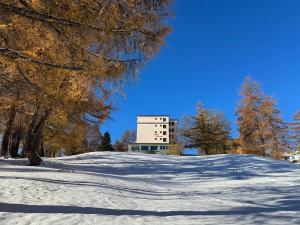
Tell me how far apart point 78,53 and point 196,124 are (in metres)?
35.3

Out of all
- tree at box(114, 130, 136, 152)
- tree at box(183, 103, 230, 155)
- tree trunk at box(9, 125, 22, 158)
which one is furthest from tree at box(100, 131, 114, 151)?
tree trunk at box(9, 125, 22, 158)

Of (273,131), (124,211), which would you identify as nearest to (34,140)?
(124,211)

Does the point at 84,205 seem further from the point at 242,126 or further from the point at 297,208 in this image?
the point at 242,126

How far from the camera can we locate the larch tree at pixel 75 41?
7000mm

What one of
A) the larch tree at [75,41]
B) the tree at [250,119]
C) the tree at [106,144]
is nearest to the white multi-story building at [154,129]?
the tree at [106,144]

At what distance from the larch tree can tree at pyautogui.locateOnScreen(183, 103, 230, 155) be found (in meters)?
32.2

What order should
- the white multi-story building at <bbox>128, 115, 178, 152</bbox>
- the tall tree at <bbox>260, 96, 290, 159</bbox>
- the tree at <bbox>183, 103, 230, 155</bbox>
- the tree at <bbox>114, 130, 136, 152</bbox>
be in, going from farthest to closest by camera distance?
the white multi-story building at <bbox>128, 115, 178, 152</bbox>
the tree at <bbox>114, 130, 136, 152</bbox>
the tree at <bbox>183, 103, 230, 155</bbox>
the tall tree at <bbox>260, 96, 290, 159</bbox>

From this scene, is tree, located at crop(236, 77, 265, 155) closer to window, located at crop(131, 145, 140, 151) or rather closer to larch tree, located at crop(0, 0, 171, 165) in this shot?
larch tree, located at crop(0, 0, 171, 165)

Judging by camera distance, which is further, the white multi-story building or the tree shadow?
the white multi-story building

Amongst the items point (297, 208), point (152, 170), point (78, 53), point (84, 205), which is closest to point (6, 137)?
point (152, 170)

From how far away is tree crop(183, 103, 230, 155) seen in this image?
134 feet

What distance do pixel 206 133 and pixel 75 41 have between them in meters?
34.5

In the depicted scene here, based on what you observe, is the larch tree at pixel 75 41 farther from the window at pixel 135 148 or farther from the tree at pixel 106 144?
the window at pixel 135 148

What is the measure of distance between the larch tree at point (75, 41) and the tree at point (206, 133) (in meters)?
32.2
